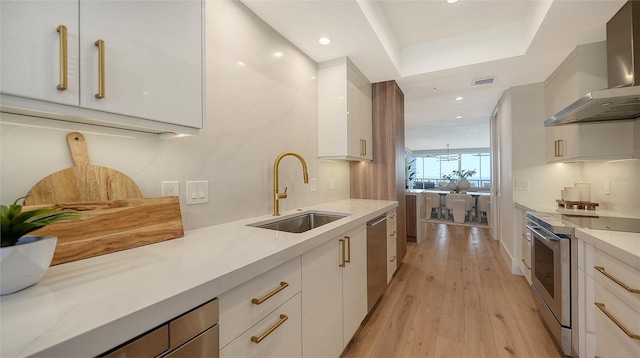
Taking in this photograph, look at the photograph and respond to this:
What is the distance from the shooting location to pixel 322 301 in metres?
1.29

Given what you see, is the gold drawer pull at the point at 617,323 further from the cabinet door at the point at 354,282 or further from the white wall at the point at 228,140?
the white wall at the point at 228,140

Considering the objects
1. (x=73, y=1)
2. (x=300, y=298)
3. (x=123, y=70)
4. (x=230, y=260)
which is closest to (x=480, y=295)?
(x=300, y=298)

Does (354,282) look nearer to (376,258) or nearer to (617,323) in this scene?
(376,258)

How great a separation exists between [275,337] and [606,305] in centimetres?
174

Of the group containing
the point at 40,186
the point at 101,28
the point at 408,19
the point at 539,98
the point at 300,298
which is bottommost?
the point at 300,298

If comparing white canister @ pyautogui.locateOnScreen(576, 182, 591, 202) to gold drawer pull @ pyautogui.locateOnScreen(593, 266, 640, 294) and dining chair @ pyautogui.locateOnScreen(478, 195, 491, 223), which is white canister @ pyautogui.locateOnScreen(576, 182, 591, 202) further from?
dining chair @ pyautogui.locateOnScreen(478, 195, 491, 223)

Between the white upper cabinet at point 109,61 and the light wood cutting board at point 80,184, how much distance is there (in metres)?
0.17

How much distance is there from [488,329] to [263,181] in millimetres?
2087

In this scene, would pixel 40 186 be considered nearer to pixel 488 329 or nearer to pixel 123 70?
pixel 123 70

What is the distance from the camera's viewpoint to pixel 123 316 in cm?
50

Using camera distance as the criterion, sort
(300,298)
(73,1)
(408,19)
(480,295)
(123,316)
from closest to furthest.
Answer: (123,316), (73,1), (300,298), (408,19), (480,295)

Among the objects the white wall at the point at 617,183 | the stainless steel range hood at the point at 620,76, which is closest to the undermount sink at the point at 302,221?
the stainless steel range hood at the point at 620,76

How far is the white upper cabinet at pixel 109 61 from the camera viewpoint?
65cm

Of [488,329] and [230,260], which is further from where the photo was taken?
[488,329]
